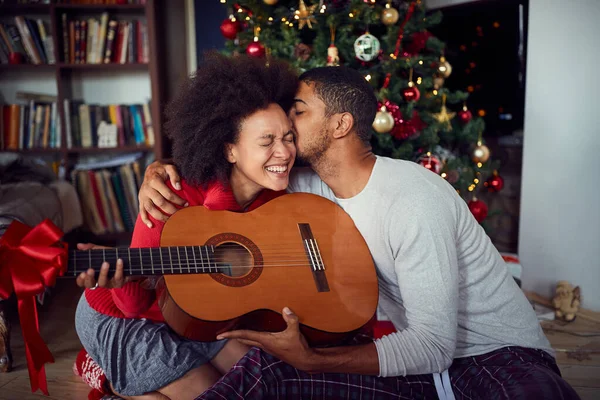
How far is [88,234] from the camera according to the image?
12.4ft

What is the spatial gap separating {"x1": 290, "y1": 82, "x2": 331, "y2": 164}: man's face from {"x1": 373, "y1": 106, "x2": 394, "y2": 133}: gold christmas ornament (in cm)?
82

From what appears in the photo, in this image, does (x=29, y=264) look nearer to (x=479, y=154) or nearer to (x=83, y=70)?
(x=479, y=154)

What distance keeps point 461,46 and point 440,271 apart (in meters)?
2.58

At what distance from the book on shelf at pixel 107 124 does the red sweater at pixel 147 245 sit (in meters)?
2.30

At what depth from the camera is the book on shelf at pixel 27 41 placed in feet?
11.6

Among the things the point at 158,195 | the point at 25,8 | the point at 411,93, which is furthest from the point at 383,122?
the point at 25,8

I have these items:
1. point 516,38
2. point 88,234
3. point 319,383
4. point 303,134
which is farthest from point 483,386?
point 88,234

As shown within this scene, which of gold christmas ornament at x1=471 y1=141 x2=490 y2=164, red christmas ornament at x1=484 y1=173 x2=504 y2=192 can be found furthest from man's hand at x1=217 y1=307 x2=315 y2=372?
red christmas ornament at x1=484 y1=173 x2=504 y2=192

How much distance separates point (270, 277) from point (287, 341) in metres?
0.17

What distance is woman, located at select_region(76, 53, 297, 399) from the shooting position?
1.59 meters

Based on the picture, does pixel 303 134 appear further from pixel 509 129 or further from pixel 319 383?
pixel 509 129

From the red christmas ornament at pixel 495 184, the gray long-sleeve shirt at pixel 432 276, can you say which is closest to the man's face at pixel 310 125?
the gray long-sleeve shirt at pixel 432 276

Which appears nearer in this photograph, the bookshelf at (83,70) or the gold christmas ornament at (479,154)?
the gold christmas ornament at (479,154)

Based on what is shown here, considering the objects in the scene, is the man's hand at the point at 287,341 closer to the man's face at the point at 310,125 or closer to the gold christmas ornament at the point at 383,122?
the man's face at the point at 310,125
